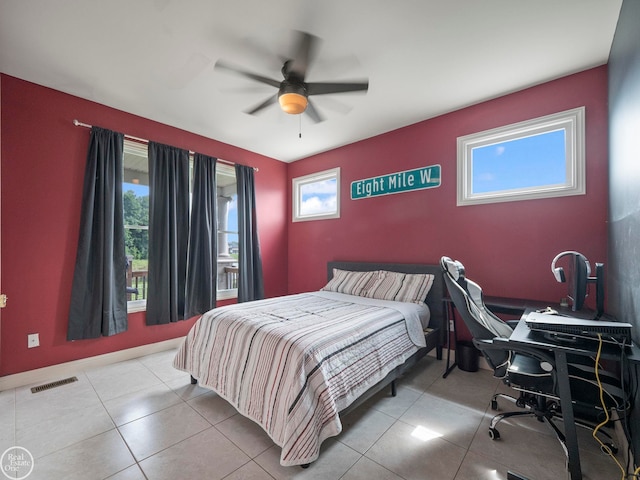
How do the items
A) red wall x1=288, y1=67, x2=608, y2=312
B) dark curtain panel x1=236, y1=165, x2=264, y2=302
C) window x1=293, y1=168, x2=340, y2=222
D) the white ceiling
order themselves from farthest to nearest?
window x1=293, y1=168, x2=340, y2=222 → dark curtain panel x1=236, y1=165, x2=264, y2=302 → red wall x1=288, y1=67, x2=608, y2=312 → the white ceiling

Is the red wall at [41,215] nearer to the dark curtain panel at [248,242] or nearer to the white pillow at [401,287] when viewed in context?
the dark curtain panel at [248,242]

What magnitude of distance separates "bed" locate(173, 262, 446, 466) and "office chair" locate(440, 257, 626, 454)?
26.8 inches

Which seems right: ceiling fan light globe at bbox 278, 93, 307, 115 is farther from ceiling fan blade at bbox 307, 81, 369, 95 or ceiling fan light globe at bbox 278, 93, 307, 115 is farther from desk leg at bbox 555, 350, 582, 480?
desk leg at bbox 555, 350, 582, 480

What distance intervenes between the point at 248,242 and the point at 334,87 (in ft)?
8.75

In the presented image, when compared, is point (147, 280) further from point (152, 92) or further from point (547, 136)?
point (547, 136)

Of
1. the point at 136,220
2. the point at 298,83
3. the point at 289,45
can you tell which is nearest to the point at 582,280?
the point at 298,83

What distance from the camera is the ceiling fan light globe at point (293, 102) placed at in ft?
7.19

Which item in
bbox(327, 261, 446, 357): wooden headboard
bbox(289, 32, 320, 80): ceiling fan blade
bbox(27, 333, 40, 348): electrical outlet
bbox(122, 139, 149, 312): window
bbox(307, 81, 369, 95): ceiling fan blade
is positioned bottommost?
bbox(27, 333, 40, 348): electrical outlet

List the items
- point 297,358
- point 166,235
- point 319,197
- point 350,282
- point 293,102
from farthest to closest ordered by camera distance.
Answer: point 319,197 → point 350,282 → point 166,235 → point 293,102 → point 297,358

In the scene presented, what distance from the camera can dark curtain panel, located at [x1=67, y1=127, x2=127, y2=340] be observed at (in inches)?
110

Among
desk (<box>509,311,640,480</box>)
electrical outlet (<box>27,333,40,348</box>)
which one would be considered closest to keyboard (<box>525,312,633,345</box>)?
desk (<box>509,311,640,480</box>)

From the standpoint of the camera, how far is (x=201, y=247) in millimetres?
3662

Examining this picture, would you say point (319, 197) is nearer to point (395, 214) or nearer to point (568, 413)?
point (395, 214)

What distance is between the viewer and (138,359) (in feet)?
10.3
